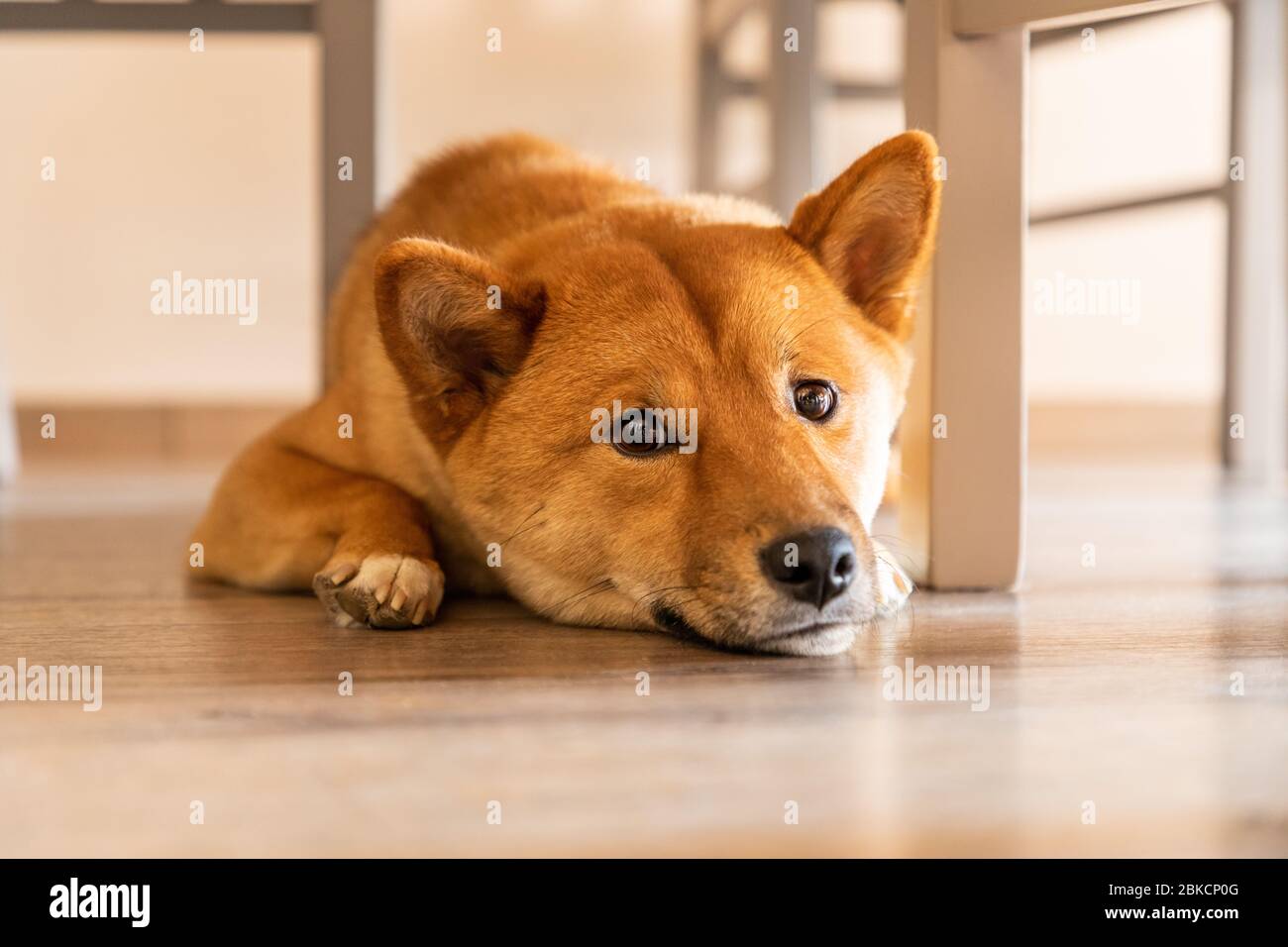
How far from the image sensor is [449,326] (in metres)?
1.37

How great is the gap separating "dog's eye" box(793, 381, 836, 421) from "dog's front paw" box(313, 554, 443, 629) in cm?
47

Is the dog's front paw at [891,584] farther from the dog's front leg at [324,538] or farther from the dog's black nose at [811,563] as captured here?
the dog's front leg at [324,538]

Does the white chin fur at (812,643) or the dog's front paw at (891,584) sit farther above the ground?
the dog's front paw at (891,584)

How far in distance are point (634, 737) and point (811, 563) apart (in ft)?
0.93

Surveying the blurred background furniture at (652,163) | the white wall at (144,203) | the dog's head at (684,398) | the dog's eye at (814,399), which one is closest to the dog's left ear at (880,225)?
the dog's head at (684,398)

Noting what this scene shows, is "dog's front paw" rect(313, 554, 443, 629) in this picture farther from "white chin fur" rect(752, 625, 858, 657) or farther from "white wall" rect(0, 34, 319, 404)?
"white wall" rect(0, 34, 319, 404)

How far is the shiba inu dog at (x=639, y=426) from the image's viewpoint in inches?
48.1

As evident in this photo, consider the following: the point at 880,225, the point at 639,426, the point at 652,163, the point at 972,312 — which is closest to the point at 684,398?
the point at 639,426

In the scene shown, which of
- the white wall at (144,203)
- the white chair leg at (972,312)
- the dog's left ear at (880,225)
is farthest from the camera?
the white wall at (144,203)

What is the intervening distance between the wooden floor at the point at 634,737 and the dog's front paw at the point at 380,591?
34 mm

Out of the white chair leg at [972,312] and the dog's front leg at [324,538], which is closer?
the dog's front leg at [324,538]

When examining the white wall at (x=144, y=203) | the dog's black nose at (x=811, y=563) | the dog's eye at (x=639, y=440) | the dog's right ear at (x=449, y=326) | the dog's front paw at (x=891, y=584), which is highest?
the white wall at (x=144, y=203)

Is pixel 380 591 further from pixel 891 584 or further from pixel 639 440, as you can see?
pixel 891 584
